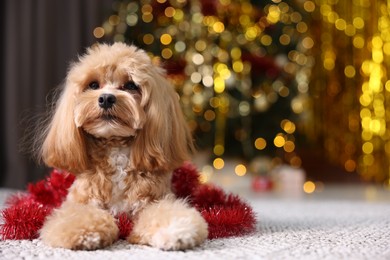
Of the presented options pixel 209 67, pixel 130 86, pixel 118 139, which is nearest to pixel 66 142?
pixel 118 139

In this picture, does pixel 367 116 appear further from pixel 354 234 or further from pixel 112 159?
pixel 112 159

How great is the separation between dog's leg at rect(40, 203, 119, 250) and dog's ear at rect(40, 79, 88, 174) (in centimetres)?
15

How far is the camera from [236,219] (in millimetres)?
1648

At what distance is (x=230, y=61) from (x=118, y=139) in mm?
2134

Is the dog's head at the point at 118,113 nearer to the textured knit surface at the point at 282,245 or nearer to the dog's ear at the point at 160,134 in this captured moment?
the dog's ear at the point at 160,134

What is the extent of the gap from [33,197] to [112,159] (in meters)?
0.57

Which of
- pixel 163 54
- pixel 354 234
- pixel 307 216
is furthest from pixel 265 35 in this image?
pixel 354 234

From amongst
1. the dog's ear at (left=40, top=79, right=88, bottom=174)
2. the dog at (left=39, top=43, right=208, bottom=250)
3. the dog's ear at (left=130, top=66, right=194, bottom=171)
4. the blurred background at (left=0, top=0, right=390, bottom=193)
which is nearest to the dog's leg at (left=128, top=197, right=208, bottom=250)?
the dog at (left=39, top=43, right=208, bottom=250)

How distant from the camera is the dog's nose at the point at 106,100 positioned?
4.96ft

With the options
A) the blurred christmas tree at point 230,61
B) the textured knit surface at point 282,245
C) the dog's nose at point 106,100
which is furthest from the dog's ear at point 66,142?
the blurred christmas tree at point 230,61

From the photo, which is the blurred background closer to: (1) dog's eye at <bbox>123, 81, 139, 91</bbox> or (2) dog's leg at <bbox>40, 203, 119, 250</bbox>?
(1) dog's eye at <bbox>123, 81, 139, 91</bbox>

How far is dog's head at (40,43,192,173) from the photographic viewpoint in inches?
60.2

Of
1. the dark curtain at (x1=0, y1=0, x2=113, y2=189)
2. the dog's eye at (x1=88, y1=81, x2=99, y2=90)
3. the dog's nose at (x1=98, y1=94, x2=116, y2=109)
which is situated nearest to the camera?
the dog's nose at (x1=98, y1=94, x2=116, y2=109)

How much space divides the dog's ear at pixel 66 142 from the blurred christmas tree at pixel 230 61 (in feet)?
5.94
